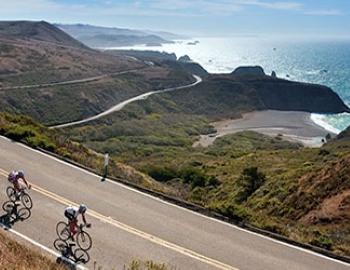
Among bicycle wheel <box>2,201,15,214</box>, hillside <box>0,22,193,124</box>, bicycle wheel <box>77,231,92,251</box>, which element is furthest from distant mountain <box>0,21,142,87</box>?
bicycle wheel <box>77,231,92,251</box>

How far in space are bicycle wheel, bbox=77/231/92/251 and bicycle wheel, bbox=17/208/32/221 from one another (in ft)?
8.17

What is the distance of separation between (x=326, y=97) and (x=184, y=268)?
12105 centimetres

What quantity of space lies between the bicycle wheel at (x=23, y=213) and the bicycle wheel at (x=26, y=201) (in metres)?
0.15

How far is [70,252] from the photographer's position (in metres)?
11.8

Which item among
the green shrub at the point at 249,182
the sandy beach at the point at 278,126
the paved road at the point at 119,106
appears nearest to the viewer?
the green shrub at the point at 249,182

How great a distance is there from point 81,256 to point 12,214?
11.1ft

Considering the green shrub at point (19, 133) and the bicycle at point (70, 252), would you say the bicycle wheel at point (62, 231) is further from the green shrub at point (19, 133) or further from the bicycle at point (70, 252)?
the green shrub at point (19, 133)

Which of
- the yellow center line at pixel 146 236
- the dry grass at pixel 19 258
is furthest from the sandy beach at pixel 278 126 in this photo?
the dry grass at pixel 19 258

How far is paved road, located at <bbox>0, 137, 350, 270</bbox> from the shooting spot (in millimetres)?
11922

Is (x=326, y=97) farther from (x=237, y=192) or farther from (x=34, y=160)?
(x=34, y=160)

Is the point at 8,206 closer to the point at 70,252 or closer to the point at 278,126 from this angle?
the point at 70,252

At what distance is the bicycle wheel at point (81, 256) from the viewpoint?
11.6m

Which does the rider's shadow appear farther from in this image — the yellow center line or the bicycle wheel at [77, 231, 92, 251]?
the bicycle wheel at [77, 231, 92, 251]

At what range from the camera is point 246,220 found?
47.6ft
